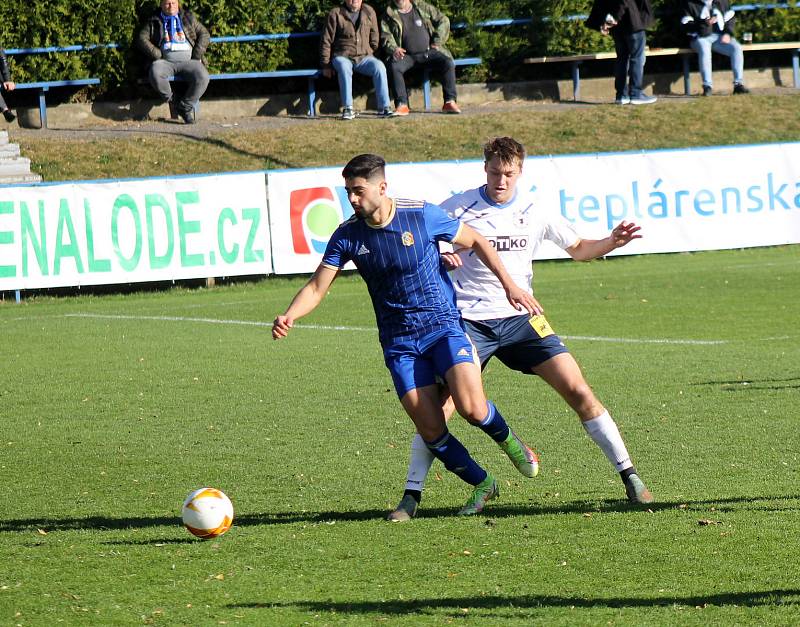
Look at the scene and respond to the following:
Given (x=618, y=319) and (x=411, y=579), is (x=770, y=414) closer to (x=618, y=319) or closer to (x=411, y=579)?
(x=411, y=579)

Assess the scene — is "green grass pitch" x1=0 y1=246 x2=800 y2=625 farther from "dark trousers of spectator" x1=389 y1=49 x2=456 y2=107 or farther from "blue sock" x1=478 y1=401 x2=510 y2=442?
Result: "dark trousers of spectator" x1=389 y1=49 x2=456 y2=107

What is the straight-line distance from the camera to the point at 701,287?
664 inches

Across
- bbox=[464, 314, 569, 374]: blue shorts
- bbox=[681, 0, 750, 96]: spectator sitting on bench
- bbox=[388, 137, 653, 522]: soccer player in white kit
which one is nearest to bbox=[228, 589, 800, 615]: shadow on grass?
bbox=[388, 137, 653, 522]: soccer player in white kit

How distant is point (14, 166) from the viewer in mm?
20859

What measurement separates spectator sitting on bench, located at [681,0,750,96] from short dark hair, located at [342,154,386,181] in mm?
20505

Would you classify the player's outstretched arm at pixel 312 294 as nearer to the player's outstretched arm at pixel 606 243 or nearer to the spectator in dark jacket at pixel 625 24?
the player's outstretched arm at pixel 606 243

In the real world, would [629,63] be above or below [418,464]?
above

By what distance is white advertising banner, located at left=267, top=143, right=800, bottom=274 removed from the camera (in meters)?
18.2

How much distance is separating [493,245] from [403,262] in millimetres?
848

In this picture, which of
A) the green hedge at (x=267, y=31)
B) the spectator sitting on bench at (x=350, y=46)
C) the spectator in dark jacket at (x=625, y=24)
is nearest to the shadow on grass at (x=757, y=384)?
the spectator sitting on bench at (x=350, y=46)

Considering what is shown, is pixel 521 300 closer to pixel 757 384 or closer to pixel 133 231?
pixel 757 384

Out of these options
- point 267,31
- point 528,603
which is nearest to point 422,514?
point 528,603

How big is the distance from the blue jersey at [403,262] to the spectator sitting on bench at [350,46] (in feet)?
57.0

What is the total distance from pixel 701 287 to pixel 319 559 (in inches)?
457
